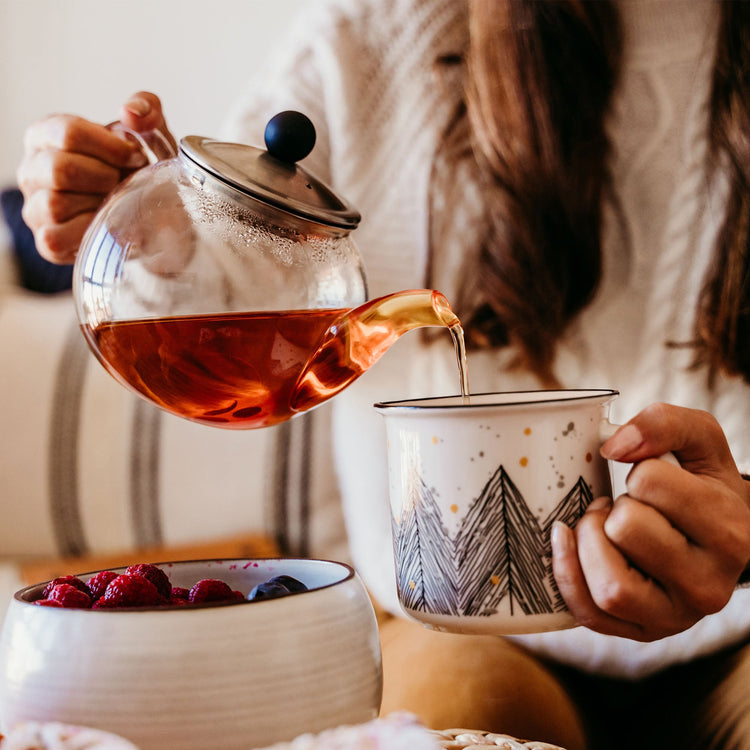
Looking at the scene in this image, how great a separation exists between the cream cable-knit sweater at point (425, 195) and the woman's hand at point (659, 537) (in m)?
0.41

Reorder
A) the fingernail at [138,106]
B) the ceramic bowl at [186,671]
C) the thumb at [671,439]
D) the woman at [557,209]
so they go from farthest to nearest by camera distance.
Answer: the woman at [557,209], the fingernail at [138,106], the thumb at [671,439], the ceramic bowl at [186,671]

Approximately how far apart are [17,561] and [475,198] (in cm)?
84

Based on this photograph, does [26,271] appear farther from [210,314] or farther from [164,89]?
[210,314]

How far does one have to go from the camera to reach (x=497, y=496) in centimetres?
40

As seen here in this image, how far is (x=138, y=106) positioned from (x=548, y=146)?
501mm

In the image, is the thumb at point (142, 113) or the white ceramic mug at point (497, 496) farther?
the thumb at point (142, 113)

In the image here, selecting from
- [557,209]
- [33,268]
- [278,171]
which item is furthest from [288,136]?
[33,268]

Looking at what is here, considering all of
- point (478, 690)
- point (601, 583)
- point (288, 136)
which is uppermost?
point (288, 136)

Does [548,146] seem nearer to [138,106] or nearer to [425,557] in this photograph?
[138,106]

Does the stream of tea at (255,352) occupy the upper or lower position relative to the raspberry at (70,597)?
upper

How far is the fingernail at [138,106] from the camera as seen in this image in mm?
555

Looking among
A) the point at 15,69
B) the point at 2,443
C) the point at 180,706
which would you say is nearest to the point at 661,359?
the point at 180,706

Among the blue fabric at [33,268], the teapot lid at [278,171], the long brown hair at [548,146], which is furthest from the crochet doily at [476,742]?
the blue fabric at [33,268]

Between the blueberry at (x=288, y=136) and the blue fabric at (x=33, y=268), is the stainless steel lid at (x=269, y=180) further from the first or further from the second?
the blue fabric at (x=33, y=268)
